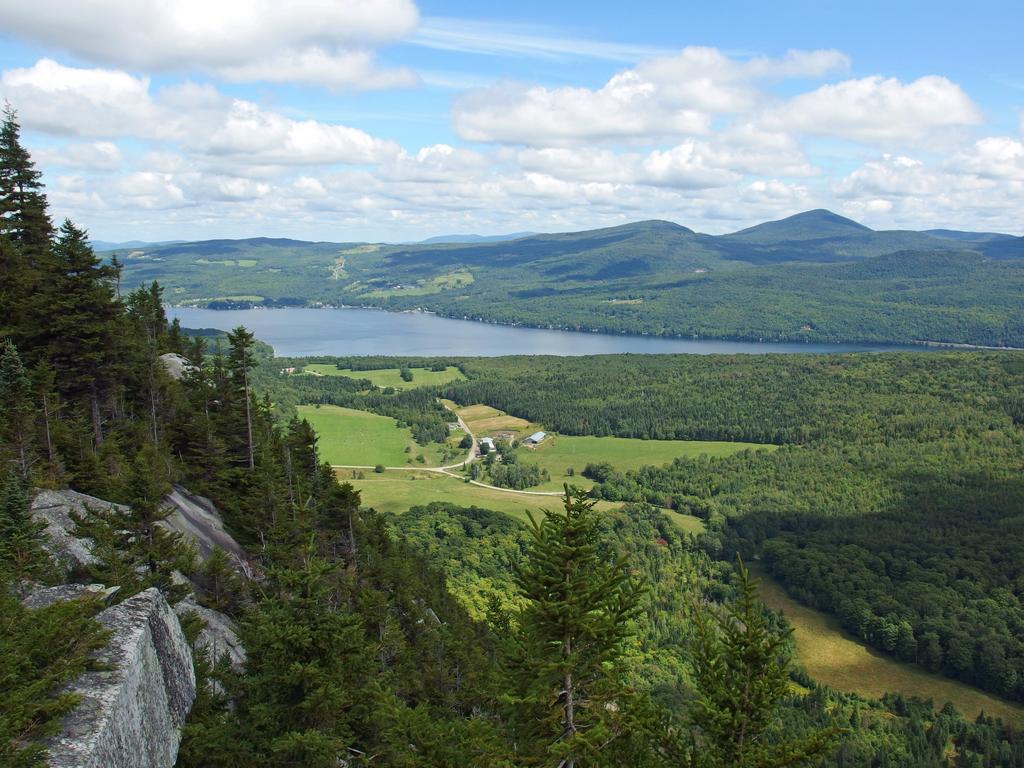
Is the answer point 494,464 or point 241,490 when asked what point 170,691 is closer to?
point 241,490

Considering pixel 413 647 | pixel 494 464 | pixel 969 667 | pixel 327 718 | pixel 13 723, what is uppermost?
pixel 13 723

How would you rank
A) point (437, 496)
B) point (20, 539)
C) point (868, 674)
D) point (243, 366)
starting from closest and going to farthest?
point (20, 539)
point (243, 366)
point (868, 674)
point (437, 496)

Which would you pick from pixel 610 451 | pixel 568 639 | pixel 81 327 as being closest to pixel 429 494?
pixel 610 451

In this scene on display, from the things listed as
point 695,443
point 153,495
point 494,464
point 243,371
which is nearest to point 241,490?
point 243,371

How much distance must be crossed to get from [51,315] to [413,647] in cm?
2400

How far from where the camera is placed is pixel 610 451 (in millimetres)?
161125

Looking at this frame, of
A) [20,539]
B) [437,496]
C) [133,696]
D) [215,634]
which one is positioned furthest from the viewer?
[437,496]

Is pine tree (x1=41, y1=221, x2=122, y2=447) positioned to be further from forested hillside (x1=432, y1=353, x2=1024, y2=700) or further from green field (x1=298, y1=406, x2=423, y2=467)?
green field (x1=298, y1=406, x2=423, y2=467)

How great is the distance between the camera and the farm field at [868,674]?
7625cm

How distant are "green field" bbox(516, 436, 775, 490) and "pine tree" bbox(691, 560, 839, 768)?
125196 mm

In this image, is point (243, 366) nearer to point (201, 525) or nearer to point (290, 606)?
point (201, 525)

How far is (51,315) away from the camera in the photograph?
33.2m

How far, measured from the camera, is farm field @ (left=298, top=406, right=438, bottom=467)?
145250mm

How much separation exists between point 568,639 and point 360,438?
149 m
